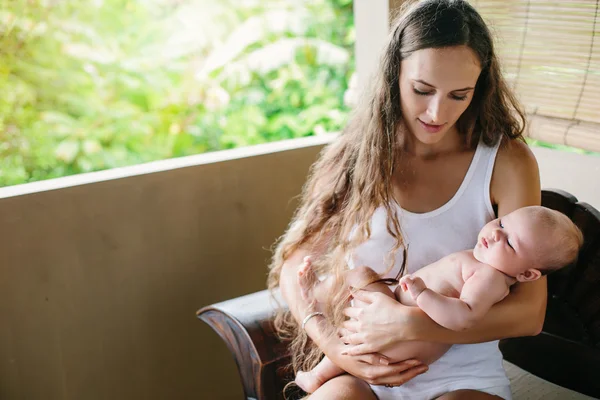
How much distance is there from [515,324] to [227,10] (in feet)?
13.8

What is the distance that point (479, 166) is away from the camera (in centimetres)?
A: 169

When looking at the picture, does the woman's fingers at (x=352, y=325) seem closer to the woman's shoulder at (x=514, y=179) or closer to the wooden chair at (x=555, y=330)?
the wooden chair at (x=555, y=330)

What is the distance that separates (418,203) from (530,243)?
1.18 ft

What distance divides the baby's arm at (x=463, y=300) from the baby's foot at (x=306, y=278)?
333 millimetres

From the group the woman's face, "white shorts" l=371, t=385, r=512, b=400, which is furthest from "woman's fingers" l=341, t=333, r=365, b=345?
the woman's face

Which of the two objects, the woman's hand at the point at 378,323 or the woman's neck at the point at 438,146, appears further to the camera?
the woman's neck at the point at 438,146

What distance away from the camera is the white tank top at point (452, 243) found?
5.22 feet

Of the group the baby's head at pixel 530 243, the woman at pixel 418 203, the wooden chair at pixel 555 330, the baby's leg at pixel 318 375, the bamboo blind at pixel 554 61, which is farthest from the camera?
the bamboo blind at pixel 554 61

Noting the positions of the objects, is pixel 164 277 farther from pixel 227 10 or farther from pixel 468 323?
pixel 227 10

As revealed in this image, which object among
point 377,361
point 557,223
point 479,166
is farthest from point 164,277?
point 557,223

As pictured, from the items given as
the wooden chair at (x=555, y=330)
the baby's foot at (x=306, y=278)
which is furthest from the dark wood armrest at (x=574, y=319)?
the baby's foot at (x=306, y=278)

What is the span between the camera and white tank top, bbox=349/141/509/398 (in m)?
1.59

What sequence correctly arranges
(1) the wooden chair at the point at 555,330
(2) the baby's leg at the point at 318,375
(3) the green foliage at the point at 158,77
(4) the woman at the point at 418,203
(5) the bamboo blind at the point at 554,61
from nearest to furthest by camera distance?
(4) the woman at the point at 418,203 → (2) the baby's leg at the point at 318,375 → (1) the wooden chair at the point at 555,330 → (5) the bamboo blind at the point at 554,61 → (3) the green foliage at the point at 158,77

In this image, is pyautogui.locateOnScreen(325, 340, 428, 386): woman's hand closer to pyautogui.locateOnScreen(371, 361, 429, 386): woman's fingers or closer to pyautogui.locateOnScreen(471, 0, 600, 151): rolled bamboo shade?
pyautogui.locateOnScreen(371, 361, 429, 386): woman's fingers
